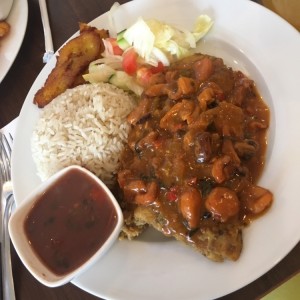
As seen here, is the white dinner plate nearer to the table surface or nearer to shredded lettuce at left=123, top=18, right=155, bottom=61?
the table surface

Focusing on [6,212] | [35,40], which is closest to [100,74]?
[35,40]

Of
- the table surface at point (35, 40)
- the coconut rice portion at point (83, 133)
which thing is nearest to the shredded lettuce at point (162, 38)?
the coconut rice portion at point (83, 133)

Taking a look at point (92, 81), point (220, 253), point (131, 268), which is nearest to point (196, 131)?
point (220, 253)

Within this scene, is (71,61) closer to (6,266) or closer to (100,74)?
(100,74)

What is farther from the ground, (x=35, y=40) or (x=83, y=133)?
(x=35, y=40)

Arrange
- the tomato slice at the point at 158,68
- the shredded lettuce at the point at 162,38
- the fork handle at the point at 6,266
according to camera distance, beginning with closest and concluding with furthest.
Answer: the fork handle at the point at 6,266, the shredded lettuce at the point at 162,38, the tomato slice at the point at 158,68

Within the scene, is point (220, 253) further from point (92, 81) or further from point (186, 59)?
point (92, 81)

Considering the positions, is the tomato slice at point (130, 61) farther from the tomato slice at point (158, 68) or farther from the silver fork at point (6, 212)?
the silver fork at point (6, 212)
